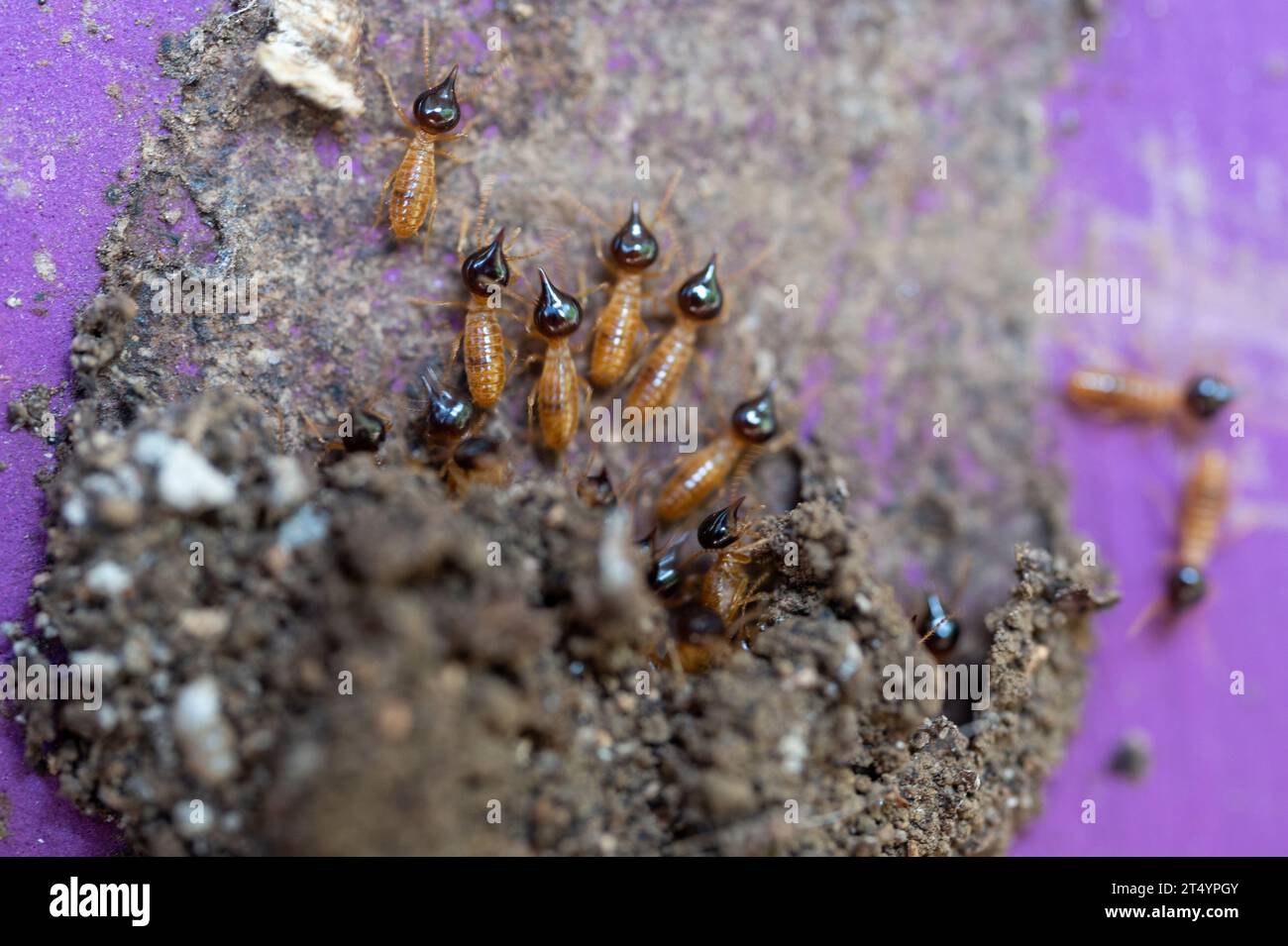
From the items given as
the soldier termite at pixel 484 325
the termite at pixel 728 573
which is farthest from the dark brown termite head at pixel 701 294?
the termite at pixel 728 573

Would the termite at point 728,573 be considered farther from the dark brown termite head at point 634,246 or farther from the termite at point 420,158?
the termite at point 420,158

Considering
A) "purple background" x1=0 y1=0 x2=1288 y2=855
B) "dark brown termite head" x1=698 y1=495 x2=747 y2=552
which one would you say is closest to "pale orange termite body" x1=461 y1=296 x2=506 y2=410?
"dark brown termite head" x1=698 y1=495 x2=747 y2=552

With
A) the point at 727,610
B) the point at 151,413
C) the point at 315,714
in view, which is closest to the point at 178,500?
the point at 151,413

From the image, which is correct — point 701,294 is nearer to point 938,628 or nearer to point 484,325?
point 484,325

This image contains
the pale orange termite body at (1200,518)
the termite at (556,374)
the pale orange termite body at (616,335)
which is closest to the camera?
the termite at (556,374)

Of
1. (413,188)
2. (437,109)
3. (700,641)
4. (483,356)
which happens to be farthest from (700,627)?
(437,109)
